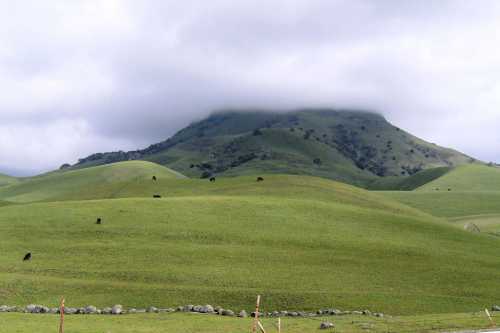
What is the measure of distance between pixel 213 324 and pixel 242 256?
91.5 ft

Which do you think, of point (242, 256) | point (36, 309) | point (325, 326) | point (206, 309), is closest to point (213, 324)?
point (206, 309)

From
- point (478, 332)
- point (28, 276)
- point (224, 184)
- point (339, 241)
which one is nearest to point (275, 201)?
point (339, 241)

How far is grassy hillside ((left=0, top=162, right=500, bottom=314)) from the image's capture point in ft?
188

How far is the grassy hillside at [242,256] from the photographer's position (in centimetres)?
5722

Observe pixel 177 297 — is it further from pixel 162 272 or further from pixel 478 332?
pixel 478 332

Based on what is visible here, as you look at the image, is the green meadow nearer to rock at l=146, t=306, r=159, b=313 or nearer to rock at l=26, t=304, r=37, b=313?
rock at l=26, t=304, r=37, b=313

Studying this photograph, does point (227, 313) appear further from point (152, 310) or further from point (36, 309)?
point (36, 309)

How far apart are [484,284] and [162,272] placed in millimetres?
38082

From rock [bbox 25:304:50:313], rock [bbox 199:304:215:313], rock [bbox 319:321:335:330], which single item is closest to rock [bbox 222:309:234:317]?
rock [bbox 199:304:215:313]

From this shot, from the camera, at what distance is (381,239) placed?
81750mm

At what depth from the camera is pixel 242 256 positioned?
70.6 metres

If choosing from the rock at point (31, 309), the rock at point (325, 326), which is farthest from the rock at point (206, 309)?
the rock at point (31, 309)

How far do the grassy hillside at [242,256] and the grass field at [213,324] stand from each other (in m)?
9.23

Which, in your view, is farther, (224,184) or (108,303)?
(224,184)
